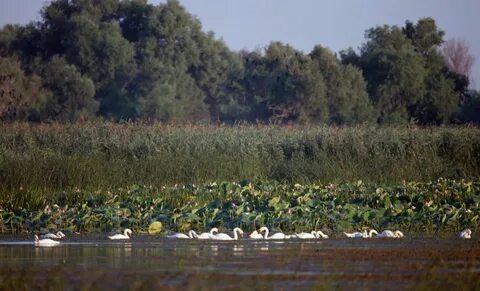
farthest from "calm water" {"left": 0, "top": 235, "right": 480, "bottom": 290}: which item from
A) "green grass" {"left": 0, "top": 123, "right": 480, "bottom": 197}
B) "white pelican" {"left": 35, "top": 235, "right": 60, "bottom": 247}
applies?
"green grass" {"left": 0, "top": 123, "right": 480, "bottom": 197}

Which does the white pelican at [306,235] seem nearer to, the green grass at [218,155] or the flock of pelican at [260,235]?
the flock of pelican at [260,235]

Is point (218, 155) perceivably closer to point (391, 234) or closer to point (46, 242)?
point (391, 234)

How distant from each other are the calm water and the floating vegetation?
1724 mm

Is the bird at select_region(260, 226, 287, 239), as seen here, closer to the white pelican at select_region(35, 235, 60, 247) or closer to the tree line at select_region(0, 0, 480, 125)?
the white pelican at select_region(35, 235, 60, 247)

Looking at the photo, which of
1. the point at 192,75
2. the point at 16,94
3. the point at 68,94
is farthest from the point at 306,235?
the point at 192,75

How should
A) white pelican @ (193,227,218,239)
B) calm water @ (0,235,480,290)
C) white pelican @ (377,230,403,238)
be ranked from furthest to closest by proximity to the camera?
white pelican @ (377,230,403,238), white pelican @ (193,227,218,239), calm water @ (0,235,480,290)

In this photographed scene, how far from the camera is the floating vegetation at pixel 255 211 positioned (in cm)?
1645

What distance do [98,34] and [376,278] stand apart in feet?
187

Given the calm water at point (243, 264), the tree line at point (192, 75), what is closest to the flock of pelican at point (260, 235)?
the calm water at point (243, 264)

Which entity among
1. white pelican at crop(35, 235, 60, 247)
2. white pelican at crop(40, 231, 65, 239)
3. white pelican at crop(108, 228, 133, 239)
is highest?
white pelican at crop(35, 235, 60, 247)

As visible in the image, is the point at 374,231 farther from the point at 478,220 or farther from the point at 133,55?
the point at 133,55

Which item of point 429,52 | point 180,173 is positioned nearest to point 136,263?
point 180,173

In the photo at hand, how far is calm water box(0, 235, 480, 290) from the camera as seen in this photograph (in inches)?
370

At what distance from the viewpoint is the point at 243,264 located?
11.1 meters
